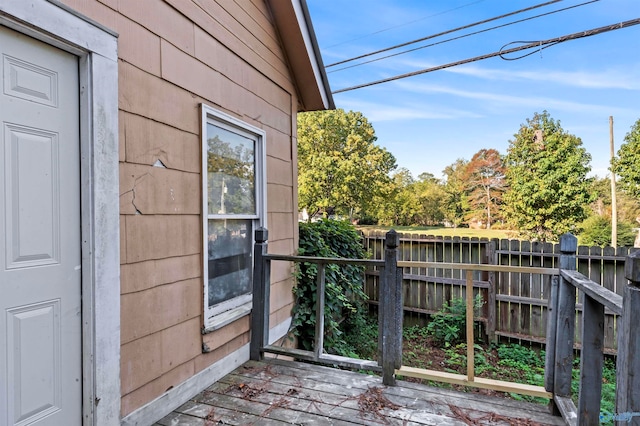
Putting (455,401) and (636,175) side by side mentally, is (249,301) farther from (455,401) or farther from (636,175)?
(636,175)

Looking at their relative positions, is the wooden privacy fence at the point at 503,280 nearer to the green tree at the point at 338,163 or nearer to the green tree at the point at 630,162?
the green tree at the point at 630,162

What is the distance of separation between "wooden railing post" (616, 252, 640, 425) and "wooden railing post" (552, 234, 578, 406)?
2.98ft

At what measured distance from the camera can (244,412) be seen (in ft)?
6.66

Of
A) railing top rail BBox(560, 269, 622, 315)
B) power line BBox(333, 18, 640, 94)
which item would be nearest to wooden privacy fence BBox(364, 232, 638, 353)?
railing top rail BBox(560, 269, 622, 315)

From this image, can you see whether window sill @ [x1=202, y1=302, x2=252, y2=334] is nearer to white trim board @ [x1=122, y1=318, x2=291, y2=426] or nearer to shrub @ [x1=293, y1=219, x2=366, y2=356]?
white trim board @ [x1=122, y1=318, x2=291, y2=426]

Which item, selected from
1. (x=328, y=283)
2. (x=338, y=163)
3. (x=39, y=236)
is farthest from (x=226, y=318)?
(x=338, y=163)

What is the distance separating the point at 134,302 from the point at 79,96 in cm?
112

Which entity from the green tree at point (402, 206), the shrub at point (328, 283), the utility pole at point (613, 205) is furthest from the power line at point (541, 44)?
the green tree at point (402, 206)

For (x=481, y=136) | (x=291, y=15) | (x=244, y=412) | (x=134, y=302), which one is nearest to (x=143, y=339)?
(x=134, y=302)

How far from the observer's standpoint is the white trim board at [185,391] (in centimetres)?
184

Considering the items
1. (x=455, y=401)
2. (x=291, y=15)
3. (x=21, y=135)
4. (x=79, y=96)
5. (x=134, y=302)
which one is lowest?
(x=455, y=401)

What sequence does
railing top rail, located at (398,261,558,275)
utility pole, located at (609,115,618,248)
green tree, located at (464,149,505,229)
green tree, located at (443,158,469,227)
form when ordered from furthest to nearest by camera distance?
green tree, located at (443,158,469,227), green tree, located at (464,149,505,229), utility pole, located at (609,115,618,248), railing top rail, located at (398,261,558,275)

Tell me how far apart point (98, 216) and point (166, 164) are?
22.4 inches

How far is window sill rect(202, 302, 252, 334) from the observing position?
2.38 m
